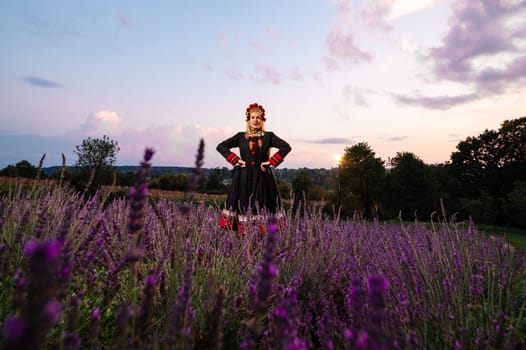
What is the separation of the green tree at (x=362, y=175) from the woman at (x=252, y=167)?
1738 cm

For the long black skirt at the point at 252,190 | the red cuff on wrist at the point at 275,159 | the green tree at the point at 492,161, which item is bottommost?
the long black skirt at the point at 252,190

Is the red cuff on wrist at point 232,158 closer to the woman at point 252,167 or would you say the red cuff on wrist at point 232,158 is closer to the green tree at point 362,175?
the woman at point 252,167

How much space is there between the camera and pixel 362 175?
76.1ft

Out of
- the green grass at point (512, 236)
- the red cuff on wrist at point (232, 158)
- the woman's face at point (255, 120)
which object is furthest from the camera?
the green grass at point (512, 236)

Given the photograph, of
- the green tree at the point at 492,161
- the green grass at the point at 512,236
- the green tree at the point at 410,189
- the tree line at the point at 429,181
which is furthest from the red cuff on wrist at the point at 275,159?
the green tree at the point at 492,161

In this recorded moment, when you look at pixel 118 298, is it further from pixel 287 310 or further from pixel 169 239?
pixel 287 310

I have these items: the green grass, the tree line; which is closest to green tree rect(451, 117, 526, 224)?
the tree line

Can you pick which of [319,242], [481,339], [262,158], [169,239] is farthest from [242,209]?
[481,339]

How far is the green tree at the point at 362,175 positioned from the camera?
23.1 metres

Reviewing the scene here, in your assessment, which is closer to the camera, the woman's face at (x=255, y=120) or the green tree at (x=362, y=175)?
the woman's face at (x=255, y=120)

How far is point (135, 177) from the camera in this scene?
0.91 metres

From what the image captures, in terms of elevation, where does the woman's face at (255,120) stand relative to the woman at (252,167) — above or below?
above

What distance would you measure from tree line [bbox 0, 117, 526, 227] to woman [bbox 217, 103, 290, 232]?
451 inches

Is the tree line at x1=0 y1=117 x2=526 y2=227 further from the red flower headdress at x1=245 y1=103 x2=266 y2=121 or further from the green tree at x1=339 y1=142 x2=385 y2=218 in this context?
the red flower headdress at x1=245 y1=103 x2=266 y2=121
